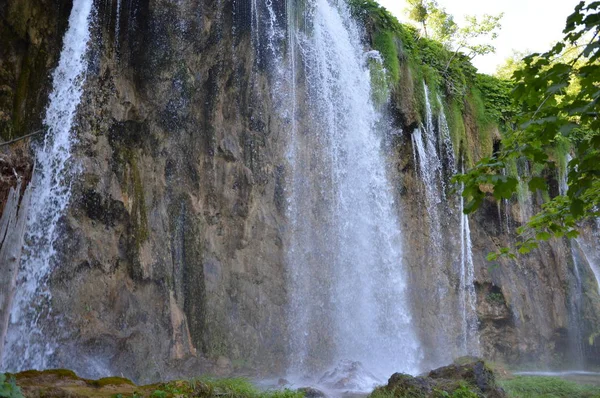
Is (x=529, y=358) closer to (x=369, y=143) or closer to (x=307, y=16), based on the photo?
(x=369, y=143)

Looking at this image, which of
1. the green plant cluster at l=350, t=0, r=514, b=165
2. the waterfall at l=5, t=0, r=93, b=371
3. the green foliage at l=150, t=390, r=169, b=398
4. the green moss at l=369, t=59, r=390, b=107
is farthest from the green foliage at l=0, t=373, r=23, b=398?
the green plant cluster at l=350, t=0, r=514, b=165

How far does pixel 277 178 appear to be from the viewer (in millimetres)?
13641

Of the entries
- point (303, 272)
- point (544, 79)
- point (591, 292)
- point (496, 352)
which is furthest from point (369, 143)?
point (544, 79)

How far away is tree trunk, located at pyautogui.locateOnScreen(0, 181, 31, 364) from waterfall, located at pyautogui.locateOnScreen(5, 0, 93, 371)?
3825 millimetres

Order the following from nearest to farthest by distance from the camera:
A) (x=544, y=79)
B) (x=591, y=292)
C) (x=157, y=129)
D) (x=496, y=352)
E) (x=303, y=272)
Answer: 1. (x=544, y=79)
2. (x=157, y=129)
3. (x=303, y=272)
4. (x=496, y=352)
5. (x=591, y=292)

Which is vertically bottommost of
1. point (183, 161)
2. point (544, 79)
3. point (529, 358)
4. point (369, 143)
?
point (529, 358)

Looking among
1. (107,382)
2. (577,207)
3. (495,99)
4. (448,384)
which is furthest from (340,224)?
(577,207)

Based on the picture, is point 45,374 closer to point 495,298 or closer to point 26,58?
point 26,58

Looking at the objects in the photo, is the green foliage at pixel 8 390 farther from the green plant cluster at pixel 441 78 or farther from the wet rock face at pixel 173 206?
the green plant cluster at pixel 441 78

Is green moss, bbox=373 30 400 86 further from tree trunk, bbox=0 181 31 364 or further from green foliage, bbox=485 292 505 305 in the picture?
tree trunk, bbox=0 181 31 364

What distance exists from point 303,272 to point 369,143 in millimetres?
4365

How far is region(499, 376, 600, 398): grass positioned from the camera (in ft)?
36.1

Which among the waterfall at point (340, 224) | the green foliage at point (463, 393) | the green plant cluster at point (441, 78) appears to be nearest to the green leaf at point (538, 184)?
the green foliage at point (463, 393)

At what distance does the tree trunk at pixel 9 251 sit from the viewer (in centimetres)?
525
